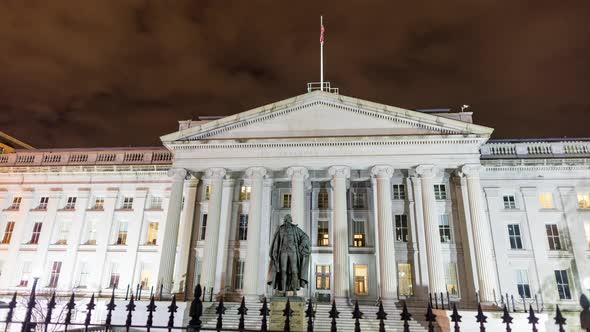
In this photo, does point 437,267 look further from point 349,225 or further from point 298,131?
point 298,131

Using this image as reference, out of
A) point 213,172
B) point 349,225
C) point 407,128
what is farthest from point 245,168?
point 407,128

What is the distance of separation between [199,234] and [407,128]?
64.4 ft

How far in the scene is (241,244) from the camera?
110ft

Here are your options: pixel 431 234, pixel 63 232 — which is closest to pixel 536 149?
pixel 431 234

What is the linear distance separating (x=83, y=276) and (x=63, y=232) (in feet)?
17.0

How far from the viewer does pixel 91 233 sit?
123ft

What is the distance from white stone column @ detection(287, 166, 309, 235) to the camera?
28.7m

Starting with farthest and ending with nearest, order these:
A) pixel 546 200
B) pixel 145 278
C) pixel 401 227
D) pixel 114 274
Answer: pixel 114 274
pixel 145 278
pixel 401 227
pixel 546 200

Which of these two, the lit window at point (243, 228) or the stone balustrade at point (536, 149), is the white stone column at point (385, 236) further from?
the lit window at point (243, 228)

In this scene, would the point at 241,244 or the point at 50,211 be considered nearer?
the point at 241,244

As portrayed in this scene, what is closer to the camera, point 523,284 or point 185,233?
point 523,284

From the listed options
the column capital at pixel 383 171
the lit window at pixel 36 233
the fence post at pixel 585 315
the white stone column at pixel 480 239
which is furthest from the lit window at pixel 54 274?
the fence post at pixel 585 315

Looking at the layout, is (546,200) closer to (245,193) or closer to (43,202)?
(245,193)

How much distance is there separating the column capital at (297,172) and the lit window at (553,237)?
Result: 19845 millimetres
